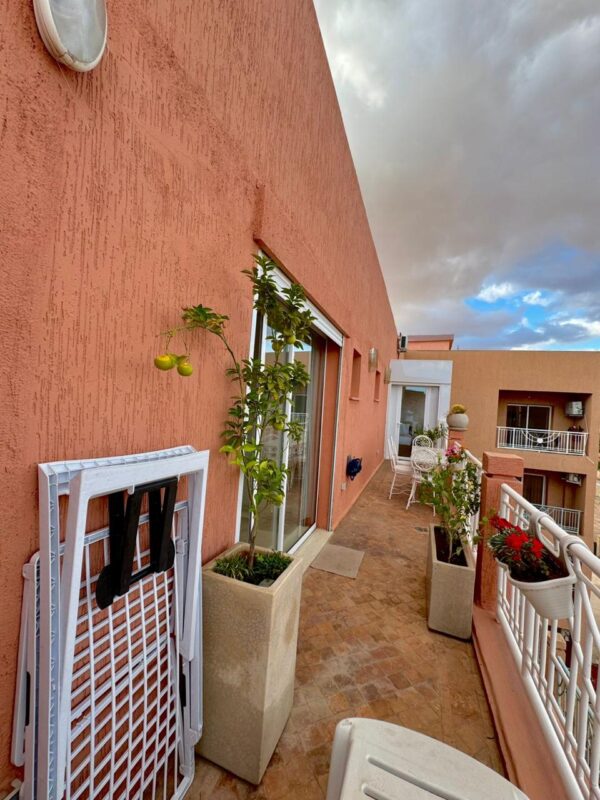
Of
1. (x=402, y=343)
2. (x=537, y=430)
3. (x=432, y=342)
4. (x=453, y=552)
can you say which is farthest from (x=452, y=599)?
(x=432, y=342)

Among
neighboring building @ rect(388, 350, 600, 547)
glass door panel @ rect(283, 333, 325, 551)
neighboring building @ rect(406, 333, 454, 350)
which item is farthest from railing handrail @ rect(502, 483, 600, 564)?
neighboring building @ rect(406, 333, 454, 350)

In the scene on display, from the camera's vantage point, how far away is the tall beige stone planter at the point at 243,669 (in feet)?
4.35

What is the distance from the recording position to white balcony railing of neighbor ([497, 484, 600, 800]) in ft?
3.84

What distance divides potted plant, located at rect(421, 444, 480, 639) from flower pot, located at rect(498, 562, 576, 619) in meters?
0.98

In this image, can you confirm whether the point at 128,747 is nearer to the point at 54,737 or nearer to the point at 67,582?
the point at 54,737

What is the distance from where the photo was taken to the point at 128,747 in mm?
1095

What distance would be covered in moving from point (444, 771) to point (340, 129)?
525cm

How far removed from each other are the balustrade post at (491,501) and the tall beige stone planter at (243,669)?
1.90 metres

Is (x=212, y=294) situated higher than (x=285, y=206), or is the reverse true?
(x=285, y=206)

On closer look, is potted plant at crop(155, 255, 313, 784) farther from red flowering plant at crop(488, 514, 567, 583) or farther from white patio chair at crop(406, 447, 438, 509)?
white patio chair at crop(406, 447, 438, 509)

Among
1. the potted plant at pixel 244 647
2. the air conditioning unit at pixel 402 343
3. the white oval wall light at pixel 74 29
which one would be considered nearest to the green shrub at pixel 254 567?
the potted plant at pixel 244 647

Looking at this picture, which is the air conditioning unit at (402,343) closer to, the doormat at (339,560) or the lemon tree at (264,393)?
the doormat at (339,560)

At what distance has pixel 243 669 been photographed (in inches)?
53.4

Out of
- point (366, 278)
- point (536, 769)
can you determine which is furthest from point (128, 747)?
point (366, 278)
